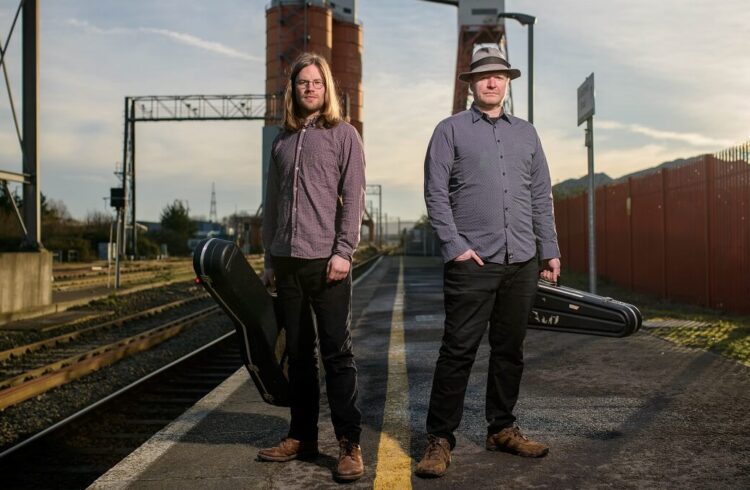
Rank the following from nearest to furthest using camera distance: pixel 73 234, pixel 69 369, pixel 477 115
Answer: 1. pixel 477 115
2. pixel 69 369
3. pixel 73 234

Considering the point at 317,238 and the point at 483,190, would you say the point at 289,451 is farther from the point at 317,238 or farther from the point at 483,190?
the point at 483,190

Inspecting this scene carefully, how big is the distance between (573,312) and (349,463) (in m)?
1.43

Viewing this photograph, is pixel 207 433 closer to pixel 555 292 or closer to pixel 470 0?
pixel 555 292

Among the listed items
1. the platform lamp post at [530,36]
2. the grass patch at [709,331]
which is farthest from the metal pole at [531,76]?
the grass patch at [709,331]

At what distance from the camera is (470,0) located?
121 ft

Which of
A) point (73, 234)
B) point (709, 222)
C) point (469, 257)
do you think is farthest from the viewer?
point (73, 234)

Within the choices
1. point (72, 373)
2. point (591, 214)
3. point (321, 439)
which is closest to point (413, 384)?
point (321, 439)

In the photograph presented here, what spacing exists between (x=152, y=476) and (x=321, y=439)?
94 centimetres

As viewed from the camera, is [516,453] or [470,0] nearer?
[516,453]

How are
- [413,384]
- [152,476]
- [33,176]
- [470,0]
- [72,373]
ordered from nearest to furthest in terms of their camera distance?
[152,476] < [413,384] < [72,373] < [33,176] < [470,0]

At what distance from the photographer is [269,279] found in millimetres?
3752

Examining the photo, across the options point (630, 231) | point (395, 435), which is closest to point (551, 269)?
point (395, 435)

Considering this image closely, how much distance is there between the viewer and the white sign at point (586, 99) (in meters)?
10.0

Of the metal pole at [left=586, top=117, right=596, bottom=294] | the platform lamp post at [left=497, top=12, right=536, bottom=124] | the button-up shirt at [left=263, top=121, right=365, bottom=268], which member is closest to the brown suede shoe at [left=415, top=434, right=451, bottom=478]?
the button-up shirt at [left=263, top=121, right=365, bottom=268]
